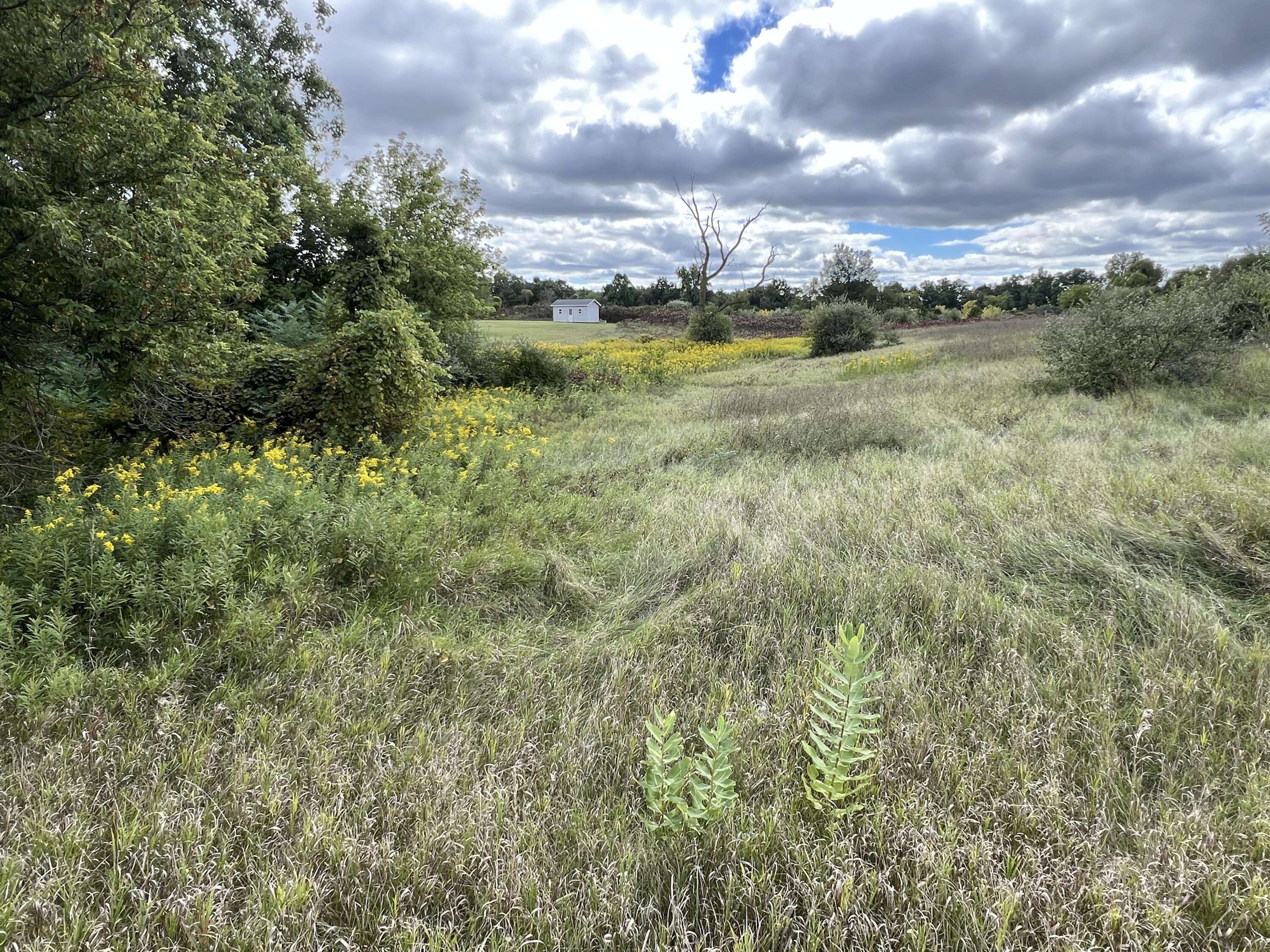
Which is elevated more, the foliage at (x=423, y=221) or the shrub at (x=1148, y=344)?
the foliage at (x=423, y=221)

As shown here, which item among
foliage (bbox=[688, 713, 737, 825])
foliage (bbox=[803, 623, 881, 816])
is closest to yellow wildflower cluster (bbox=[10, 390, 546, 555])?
foliage (bbox=[688, 713, 737, 825])

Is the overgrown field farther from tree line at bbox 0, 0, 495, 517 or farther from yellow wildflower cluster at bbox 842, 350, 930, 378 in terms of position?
yellow wildflower cluster at bbox 842, 350, 930, 378

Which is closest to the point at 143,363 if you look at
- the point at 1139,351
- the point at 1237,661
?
the point at 1237,661

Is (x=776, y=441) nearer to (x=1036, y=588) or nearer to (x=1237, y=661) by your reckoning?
(x=1036, y=588)

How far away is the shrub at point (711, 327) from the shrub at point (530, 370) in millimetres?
14684

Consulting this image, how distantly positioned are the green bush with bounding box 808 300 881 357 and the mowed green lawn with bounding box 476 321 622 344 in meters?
11.4

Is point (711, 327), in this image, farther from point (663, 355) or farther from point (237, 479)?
point (237, 479)

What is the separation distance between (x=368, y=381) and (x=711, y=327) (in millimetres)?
22358

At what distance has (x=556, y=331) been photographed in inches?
1577

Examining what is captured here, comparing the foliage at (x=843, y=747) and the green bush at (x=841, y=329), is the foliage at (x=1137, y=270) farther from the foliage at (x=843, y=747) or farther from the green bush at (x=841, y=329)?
the foliage at (x=843, y=747)

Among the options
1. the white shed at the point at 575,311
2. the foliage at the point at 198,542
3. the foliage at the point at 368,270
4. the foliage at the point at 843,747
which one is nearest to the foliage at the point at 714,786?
the foliage at the point at 843,747

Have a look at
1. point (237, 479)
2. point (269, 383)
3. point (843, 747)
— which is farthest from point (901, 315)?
point (843, 747)

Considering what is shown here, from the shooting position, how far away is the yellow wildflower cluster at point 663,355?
612 inches

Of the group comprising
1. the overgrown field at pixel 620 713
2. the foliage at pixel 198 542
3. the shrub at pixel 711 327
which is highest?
the shrub at pixel 711 327
